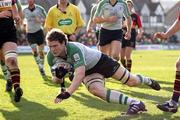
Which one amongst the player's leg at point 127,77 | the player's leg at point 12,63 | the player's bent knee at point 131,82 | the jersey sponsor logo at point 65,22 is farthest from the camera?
the jersey sponsor logo at point 65,22

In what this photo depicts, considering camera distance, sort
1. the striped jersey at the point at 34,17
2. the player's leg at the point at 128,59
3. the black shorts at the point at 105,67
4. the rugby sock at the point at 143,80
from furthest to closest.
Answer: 1. the striped jersey at the point at 34,17
2. the player's leg at the point at 128,59
3. the rugby sock at the point at 143,80
4. the black shorts at the point at 105,67

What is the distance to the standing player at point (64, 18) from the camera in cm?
1159

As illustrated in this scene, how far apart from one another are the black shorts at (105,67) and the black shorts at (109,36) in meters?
3.74

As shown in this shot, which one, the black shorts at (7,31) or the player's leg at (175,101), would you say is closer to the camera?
the player's leg at (175,101)

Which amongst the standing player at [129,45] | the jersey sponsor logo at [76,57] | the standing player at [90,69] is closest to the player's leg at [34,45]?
the standing player at [129,45]

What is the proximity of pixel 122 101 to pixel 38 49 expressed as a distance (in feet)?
28.5

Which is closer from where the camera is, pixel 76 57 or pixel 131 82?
pixel 76 57

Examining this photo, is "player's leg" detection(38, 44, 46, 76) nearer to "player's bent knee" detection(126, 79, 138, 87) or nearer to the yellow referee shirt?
the yellow referee shirt

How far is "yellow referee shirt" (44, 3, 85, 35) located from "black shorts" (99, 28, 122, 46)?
0.68 metres

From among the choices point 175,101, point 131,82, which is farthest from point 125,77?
point 175,101

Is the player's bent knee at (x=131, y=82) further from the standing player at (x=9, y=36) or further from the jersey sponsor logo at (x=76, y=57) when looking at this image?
the standing player at (x=9, y=36)

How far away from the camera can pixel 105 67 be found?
25.6 ft

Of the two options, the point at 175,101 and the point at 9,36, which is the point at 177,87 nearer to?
the point at 175,101

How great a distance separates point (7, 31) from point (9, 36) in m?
0.11
